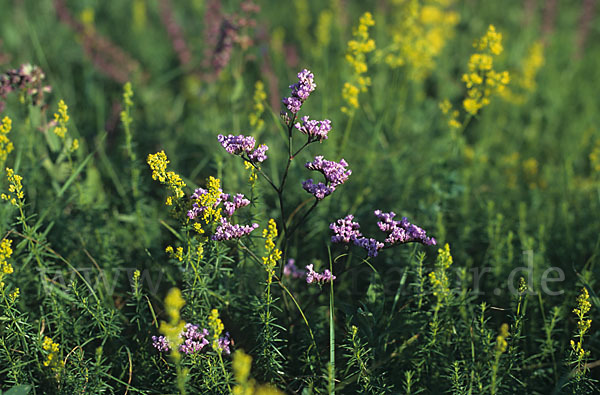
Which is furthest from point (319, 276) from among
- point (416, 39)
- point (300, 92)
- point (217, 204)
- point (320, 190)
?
point (416, 39)

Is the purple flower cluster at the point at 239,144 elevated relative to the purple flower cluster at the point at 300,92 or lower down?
lower down

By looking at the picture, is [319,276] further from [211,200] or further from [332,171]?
[211,200]

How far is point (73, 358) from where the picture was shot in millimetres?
2139

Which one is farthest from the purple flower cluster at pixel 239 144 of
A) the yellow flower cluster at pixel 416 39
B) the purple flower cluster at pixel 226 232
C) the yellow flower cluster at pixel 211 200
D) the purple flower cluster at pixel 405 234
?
the yellow flower cluster at pixel 416 39

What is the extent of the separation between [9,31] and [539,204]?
5290 mm

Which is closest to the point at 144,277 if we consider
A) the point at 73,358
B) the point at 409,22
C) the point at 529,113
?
the point at 73,358

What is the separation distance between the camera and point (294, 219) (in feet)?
10.2

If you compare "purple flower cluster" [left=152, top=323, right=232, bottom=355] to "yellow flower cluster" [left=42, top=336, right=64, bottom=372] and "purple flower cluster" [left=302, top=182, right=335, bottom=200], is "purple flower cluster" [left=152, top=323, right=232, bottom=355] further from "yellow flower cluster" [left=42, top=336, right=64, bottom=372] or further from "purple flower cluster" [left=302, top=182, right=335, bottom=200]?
"purple flower cluster" [left=302, top=182, right=335, bottom=200]

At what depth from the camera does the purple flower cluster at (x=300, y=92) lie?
1957 millimetres

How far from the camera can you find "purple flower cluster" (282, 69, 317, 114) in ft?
6.42

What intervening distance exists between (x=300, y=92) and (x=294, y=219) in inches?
48.9

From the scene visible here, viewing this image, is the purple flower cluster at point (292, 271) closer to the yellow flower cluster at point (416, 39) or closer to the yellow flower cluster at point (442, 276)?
the yellow flower cluster at point (442, 276)

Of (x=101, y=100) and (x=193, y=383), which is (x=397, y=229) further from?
(x=101, y=100)

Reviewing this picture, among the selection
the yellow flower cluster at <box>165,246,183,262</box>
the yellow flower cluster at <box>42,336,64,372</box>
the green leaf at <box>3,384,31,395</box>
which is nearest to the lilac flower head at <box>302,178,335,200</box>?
the yellow flower cluster at <box>165,246,183,262</box>
